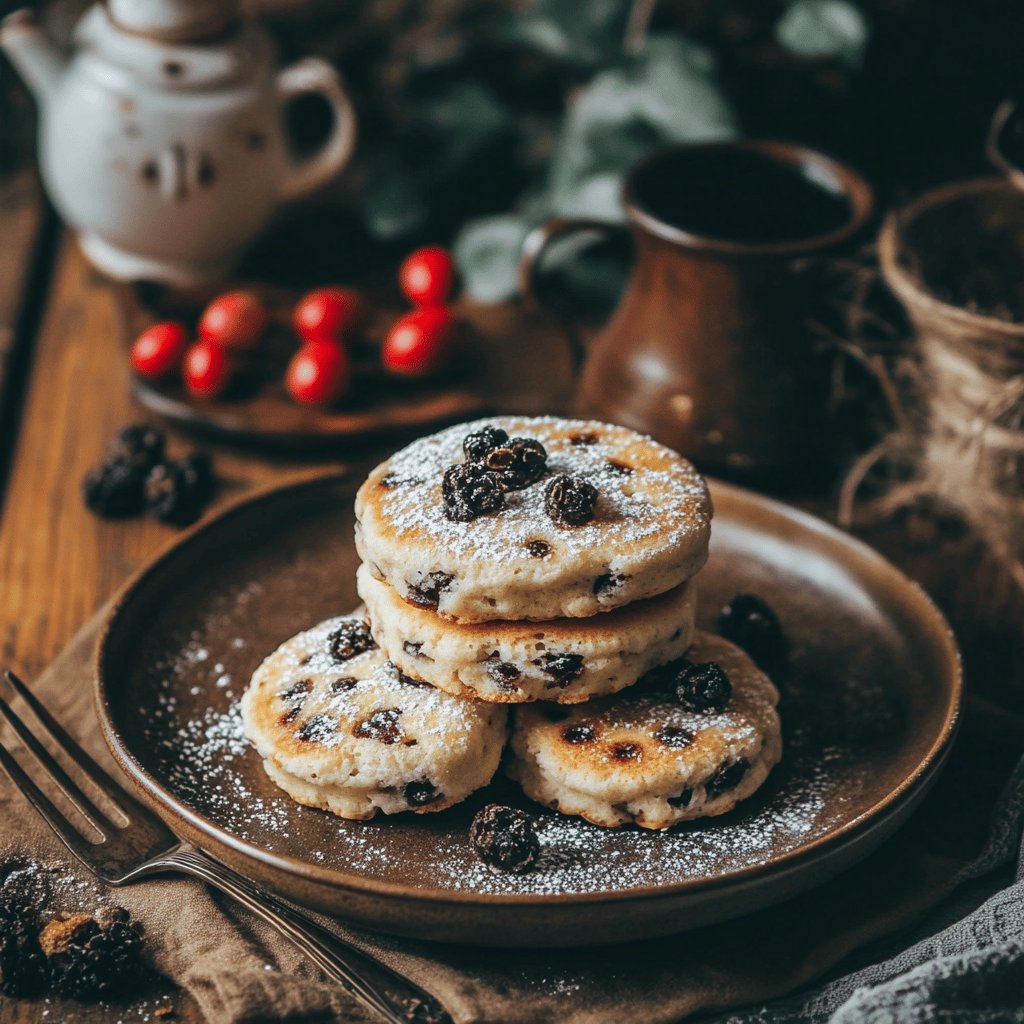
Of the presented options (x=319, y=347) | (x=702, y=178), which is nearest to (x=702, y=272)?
(x=702, y=178)

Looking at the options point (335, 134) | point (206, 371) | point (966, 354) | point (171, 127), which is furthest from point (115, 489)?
point (966, 354)

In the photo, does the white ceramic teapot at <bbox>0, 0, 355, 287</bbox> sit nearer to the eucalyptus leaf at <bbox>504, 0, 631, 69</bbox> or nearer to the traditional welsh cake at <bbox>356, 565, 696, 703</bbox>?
the eucalyptus leaf at <bbox>504, 0, 631, 69</bbox>

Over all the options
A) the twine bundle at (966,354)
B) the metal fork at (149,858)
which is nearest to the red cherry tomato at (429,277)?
the twine bundle at (966,354)

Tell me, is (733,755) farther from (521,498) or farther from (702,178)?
(702,178)

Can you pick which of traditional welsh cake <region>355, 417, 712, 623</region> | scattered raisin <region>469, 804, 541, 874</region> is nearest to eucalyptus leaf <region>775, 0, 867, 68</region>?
traditional welsh cake <region>355, 417, 712, 623</region>

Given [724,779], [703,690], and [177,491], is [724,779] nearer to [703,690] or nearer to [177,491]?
[703,690]
